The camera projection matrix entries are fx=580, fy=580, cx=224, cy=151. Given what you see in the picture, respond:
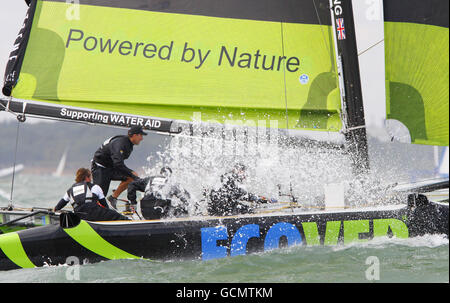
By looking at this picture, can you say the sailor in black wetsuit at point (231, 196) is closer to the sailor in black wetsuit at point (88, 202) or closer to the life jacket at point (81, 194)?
the sailor in black wetsuit at point (88, 202)

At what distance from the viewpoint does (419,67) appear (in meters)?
4.87

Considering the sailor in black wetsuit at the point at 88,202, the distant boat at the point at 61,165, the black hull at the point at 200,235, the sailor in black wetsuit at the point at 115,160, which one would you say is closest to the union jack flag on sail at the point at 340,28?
the black hull at the point at 200,235

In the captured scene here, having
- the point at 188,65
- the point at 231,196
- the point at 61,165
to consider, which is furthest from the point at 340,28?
the point at 61,165

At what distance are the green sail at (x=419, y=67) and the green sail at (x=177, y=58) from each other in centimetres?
74

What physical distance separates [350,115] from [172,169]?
1703mm

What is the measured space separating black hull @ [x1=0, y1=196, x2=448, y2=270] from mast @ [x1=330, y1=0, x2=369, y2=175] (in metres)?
0.96

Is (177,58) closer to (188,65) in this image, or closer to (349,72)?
(188,65)

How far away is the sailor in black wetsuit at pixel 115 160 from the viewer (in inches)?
208

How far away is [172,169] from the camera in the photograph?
5.02 m

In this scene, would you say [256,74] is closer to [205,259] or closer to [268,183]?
[268,183]

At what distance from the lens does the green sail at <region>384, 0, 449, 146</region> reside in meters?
4.71

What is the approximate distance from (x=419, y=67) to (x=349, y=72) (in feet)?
2.17

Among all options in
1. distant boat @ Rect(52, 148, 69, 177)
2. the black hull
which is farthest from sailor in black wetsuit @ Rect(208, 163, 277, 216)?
distant boat @ Rect(52, 148, 69, 177)
